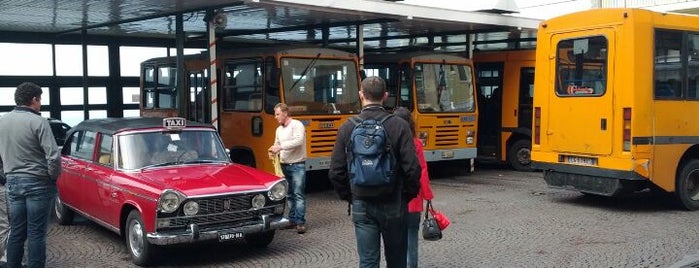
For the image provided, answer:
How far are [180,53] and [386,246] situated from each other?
8.18 meters

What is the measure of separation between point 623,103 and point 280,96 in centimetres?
532

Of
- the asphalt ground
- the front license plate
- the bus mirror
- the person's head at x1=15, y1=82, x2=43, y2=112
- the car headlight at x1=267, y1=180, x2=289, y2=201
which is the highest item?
the bus mirror

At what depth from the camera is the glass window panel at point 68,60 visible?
1862cm

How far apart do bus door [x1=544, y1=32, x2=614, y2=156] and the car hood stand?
4988 mm

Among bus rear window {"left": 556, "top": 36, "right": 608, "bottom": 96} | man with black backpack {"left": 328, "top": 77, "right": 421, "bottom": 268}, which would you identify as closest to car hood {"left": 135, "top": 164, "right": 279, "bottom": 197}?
man with black backpack {"left": 328, "top": 77, "right": 421, "bottom": 268}

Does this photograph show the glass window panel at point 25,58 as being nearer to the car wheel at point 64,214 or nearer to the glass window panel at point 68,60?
the glass window panel at point 68,60

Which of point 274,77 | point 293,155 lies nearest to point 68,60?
point 274,77

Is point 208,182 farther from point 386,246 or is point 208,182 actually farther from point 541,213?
point 541,213

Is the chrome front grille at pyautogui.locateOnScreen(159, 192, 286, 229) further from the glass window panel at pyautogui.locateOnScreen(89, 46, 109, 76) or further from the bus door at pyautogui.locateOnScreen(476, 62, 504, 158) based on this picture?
the glass window panel at pyautogui.locateOnScreen(89, 46, 109, 76)

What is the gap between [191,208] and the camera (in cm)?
707

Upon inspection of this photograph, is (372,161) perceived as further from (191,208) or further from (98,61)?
(98,61)

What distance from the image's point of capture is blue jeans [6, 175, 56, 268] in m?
6.12

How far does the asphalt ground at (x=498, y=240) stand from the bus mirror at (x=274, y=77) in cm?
204

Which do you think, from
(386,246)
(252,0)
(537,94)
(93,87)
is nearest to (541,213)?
(537,94)
